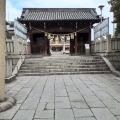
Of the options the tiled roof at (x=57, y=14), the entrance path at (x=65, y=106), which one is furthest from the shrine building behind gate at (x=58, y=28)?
the entrance path at (x=65, y=106)

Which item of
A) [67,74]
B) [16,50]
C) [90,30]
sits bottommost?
[67,74]

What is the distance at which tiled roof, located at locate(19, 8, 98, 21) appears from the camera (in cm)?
2325

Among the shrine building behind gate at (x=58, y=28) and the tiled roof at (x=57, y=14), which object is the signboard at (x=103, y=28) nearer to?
the shrine building behind gate at (x=58, y=28)

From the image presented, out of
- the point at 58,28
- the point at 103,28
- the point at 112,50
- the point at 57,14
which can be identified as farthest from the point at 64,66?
the point at 57,14

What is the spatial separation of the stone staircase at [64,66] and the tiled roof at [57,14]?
8.07m

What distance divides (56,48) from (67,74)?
48.3m

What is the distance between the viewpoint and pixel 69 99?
21.2 feet

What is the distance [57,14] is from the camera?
2534 cm

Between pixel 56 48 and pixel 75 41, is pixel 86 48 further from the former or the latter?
pixel 56 48

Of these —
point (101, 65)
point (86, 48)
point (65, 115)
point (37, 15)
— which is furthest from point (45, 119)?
point (37, 15)

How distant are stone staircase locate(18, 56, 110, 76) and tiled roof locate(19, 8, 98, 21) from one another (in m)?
8.07

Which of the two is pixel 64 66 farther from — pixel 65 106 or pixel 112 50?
pixel 65 106

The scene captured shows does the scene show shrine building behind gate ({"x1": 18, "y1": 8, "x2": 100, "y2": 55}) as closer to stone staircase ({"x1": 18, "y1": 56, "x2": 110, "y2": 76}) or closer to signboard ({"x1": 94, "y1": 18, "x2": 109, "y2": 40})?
signboard ({"x1": 94, "y1": 18, "x2": 109, "y2": 40})

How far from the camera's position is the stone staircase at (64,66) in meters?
14.0
